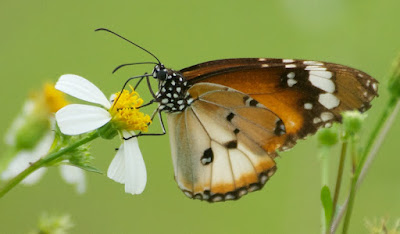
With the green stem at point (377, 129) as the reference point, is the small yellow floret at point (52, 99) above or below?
above

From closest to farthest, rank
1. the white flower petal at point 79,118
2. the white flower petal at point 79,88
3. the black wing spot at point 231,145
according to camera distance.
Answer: the white flower petal at point 79,118 < the white flower petal at point 79,88 < the black wing spot at point 231,145

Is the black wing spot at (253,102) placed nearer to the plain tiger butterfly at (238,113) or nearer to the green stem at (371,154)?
the plain tiger butterfly at (238,113)

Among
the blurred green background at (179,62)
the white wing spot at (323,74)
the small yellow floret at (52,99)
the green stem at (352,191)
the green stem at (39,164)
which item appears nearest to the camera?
the green stem at (39,164)

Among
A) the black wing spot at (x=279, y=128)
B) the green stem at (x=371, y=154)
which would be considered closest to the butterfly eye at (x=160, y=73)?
the black wing spot at (x=279, y=128)

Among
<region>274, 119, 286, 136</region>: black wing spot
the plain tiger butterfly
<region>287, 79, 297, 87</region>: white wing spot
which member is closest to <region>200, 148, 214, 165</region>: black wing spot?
the plain tiger butterfly

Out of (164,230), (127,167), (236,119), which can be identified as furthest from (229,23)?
(127,167)

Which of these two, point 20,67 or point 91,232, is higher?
point 20,67

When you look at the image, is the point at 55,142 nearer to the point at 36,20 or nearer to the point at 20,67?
the point at 20,67
